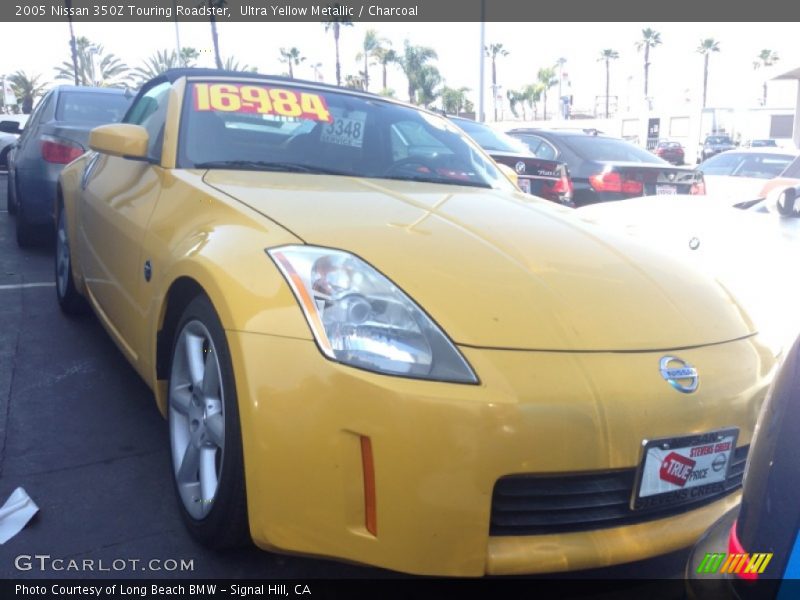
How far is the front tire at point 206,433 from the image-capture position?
6.75 ft

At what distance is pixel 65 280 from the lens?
15.1ft

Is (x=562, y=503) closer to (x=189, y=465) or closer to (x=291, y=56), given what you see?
(x=189, y=465)

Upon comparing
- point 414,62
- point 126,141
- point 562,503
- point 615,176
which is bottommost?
point 562,503

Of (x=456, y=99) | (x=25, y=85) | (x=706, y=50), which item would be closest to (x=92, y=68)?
(x=25, y=85)

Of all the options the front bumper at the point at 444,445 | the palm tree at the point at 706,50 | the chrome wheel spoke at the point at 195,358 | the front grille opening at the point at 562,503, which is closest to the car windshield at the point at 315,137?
the chrome wheel spoke at the point at 195,358

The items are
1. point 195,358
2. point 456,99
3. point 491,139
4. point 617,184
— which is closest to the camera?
point 195,358

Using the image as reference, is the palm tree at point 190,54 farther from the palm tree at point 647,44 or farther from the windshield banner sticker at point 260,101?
the windshield banner sticker at point 260,101

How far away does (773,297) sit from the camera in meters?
3.61

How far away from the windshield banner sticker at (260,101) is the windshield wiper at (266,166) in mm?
298

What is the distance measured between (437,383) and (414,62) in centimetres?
4874

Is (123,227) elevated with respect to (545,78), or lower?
lower

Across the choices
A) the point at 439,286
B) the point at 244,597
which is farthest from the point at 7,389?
the point at 439,286
